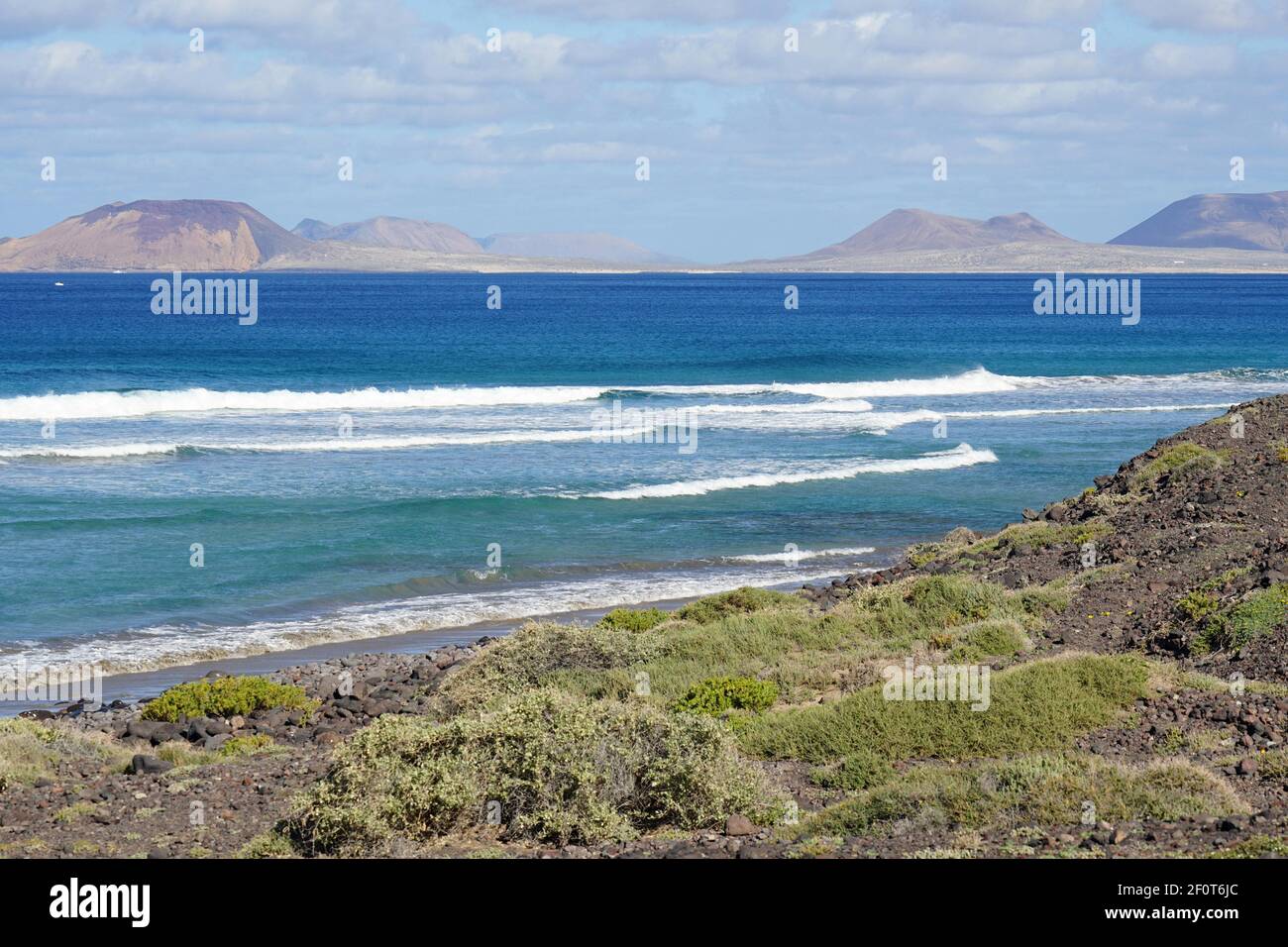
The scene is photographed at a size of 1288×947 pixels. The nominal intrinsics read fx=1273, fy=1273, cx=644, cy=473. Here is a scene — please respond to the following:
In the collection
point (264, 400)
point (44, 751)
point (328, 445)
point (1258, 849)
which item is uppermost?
point (264, 400)

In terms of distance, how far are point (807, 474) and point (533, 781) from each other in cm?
2357

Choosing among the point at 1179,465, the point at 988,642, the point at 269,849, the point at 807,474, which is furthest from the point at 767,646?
the point at 807,474

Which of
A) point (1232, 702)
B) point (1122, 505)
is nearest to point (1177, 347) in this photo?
point (1122, 505)

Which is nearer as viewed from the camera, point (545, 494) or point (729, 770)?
point (729, 770)

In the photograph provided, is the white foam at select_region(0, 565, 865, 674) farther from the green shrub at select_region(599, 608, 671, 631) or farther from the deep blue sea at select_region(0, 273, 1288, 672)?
the green shrub at select_region(599, 608, 671, 631)

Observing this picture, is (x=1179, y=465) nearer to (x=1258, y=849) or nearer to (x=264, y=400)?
(x=1258, y=849)

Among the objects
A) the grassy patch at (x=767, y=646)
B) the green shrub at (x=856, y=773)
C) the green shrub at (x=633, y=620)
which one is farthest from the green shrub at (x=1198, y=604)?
the green shrub at (x=633, y=620)

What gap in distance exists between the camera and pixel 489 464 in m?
32.9

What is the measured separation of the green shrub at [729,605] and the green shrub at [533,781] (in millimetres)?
6457

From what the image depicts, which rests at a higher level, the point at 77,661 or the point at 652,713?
the point at 652,713
